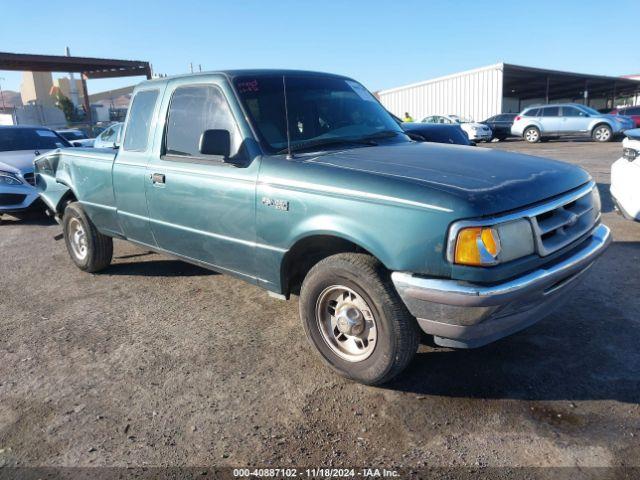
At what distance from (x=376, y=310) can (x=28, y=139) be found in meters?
9.02

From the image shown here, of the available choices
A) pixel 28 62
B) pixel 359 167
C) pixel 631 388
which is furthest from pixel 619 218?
pixel 28 62

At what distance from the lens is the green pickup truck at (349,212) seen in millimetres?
2480

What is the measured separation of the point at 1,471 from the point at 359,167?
241 centimetres

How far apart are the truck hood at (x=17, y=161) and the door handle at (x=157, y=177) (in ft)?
17.7

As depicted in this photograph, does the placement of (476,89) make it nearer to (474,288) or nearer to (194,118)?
(194,118)

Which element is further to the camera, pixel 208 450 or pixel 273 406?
pixel 273 406

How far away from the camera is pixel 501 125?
2573 cm

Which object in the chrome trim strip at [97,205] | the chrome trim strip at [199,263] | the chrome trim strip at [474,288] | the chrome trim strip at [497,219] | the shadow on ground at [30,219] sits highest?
the chrome trim strip at [497,219]

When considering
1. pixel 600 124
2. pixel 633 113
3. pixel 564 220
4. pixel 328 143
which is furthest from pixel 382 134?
pixel 633 113

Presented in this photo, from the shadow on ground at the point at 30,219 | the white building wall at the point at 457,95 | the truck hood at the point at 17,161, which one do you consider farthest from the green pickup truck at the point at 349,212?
the white building wall at the point at 457,95

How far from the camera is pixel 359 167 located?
9.56ft

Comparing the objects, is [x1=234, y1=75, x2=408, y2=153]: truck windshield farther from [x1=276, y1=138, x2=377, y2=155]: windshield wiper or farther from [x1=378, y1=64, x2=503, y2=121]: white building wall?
[x1=378, y1=64, x2=503, y2=121]: white building wall

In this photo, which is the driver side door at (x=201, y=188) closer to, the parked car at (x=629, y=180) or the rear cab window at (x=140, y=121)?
the rear cab window at (x=140, y=121)

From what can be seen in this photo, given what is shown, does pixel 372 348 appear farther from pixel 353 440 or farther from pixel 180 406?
pixel 180 406
